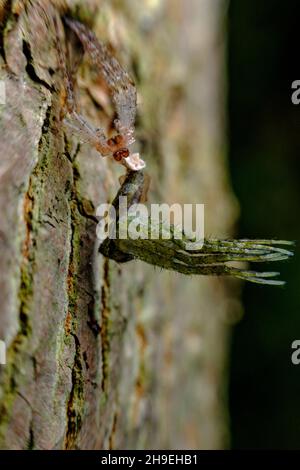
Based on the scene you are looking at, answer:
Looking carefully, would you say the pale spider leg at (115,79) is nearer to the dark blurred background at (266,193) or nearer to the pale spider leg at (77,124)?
the pale spider leg at (77,124)

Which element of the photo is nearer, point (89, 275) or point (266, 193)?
point (89, 275)

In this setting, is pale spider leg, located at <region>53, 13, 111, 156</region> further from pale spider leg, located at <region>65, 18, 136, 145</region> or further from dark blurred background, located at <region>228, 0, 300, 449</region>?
dark blurred background, located at <region>228, 0, 300, 449</region>

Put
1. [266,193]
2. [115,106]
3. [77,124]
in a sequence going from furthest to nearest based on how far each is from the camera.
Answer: [266,193], [115,106], [77,124]

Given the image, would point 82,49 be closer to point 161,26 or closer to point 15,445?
point 15,445

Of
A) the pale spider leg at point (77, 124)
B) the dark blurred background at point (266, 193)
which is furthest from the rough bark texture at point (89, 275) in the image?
the dark blurred background at point (266, 193)

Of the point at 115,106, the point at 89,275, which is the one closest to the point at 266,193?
the point at 115,106

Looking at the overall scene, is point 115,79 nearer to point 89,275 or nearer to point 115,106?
point 115,106
